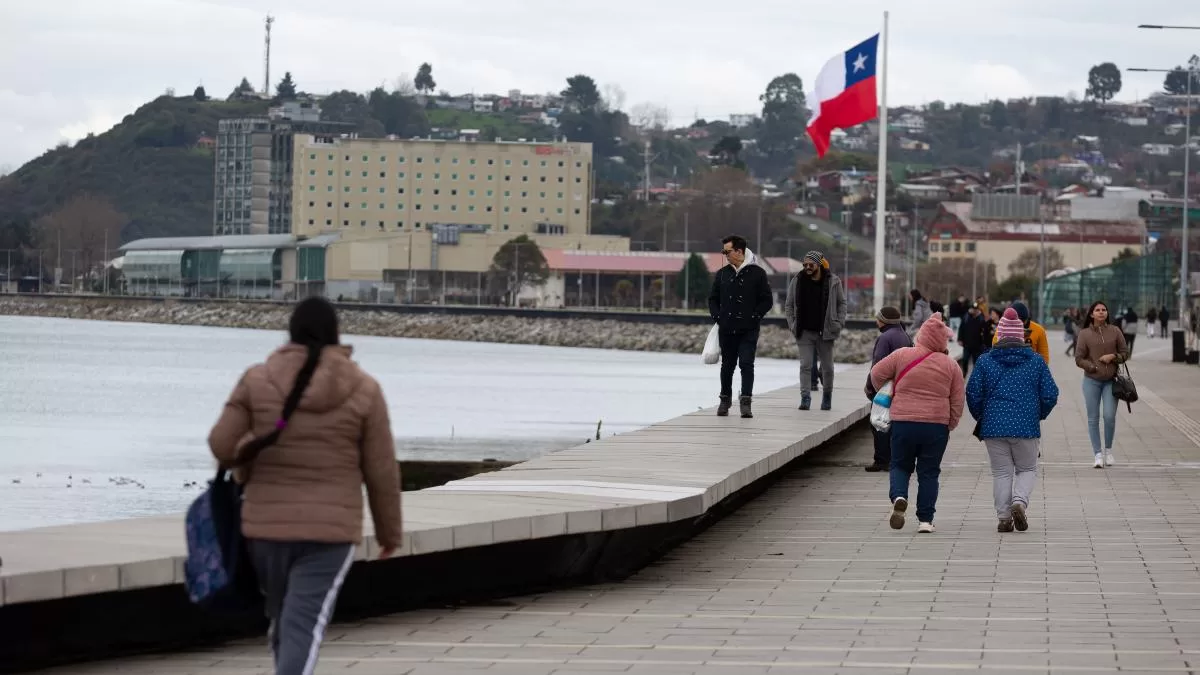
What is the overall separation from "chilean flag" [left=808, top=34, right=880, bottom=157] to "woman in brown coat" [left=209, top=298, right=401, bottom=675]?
3544 centimetres

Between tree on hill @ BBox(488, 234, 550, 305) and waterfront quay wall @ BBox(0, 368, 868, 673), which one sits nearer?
waterfront quay wall @ BBox(0, 368, 868, 673)

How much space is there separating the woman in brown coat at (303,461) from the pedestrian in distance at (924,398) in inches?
293

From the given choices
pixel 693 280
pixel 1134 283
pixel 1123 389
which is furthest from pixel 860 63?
pixel 693 280

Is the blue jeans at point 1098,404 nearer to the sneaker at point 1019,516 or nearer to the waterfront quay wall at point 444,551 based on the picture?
the waterfront quay wall at point 444,551

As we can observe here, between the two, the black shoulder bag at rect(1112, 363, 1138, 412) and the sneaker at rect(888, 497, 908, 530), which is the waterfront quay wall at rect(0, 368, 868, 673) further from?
the black shoulder bag at rect(1112, 363, 1138, 412)

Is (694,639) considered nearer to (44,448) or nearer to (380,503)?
(380,503)

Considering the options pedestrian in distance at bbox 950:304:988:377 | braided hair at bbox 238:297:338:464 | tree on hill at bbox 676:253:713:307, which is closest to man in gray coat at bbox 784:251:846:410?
pedestrian in distance at bbox 950:304:988:377

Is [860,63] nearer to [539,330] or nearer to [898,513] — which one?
[898,513]

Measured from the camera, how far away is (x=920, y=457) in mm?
13828

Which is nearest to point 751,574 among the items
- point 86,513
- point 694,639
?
point 694,639

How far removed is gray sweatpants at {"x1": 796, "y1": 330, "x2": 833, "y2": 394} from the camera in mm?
20703

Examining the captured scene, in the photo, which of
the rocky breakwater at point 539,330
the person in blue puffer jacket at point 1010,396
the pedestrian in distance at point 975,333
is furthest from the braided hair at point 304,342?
the rocky breakwater at point 539,330

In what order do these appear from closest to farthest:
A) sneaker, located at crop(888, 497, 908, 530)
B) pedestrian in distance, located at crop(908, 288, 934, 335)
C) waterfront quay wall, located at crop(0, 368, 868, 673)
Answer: waterfront quay wall, located at crop(0, 368, 868, 673) → sneaker, located at crop(888, 497, 908, 530) → pedestrian in distance, located at crop(908, 288, 934, 335)

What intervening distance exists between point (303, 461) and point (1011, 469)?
328 inches
